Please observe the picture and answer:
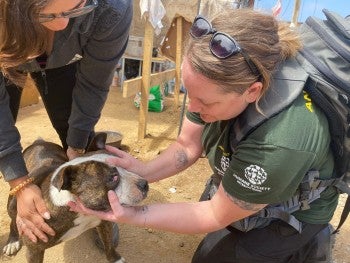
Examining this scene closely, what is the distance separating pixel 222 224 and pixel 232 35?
0.85 meters

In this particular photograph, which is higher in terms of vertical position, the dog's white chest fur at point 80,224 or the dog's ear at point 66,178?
the dog's ear at point 66,178

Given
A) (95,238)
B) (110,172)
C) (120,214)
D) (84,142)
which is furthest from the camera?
(95,238)

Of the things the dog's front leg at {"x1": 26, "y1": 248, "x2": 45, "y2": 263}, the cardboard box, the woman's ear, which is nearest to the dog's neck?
the dog's front leg at {"x1": 26, "y1": 248, "x2": 45, "y2": 263}

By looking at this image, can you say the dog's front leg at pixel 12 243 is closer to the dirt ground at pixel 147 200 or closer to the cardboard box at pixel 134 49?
the dirt ground at pixel 147 200

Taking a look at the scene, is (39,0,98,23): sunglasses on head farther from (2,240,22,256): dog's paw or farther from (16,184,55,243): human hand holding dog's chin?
(2,240,22,256): dog's paw

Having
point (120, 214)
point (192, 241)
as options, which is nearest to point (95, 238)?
point (192, 241)

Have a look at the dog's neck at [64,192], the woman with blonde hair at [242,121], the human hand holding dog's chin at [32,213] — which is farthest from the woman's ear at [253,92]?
the human hand holding dog's chin at [32,213]

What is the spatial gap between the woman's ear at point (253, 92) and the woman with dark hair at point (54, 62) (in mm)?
713

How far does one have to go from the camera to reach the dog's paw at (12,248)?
2553 millimetres

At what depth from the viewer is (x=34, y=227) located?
2.02 m

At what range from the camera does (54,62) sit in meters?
2.09

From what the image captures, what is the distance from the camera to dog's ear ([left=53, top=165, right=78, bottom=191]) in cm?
186

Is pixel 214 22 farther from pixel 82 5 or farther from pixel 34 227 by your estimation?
pixel 34 227

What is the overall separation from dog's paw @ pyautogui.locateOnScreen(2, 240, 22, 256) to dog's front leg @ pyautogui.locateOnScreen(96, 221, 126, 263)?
0.59 m
